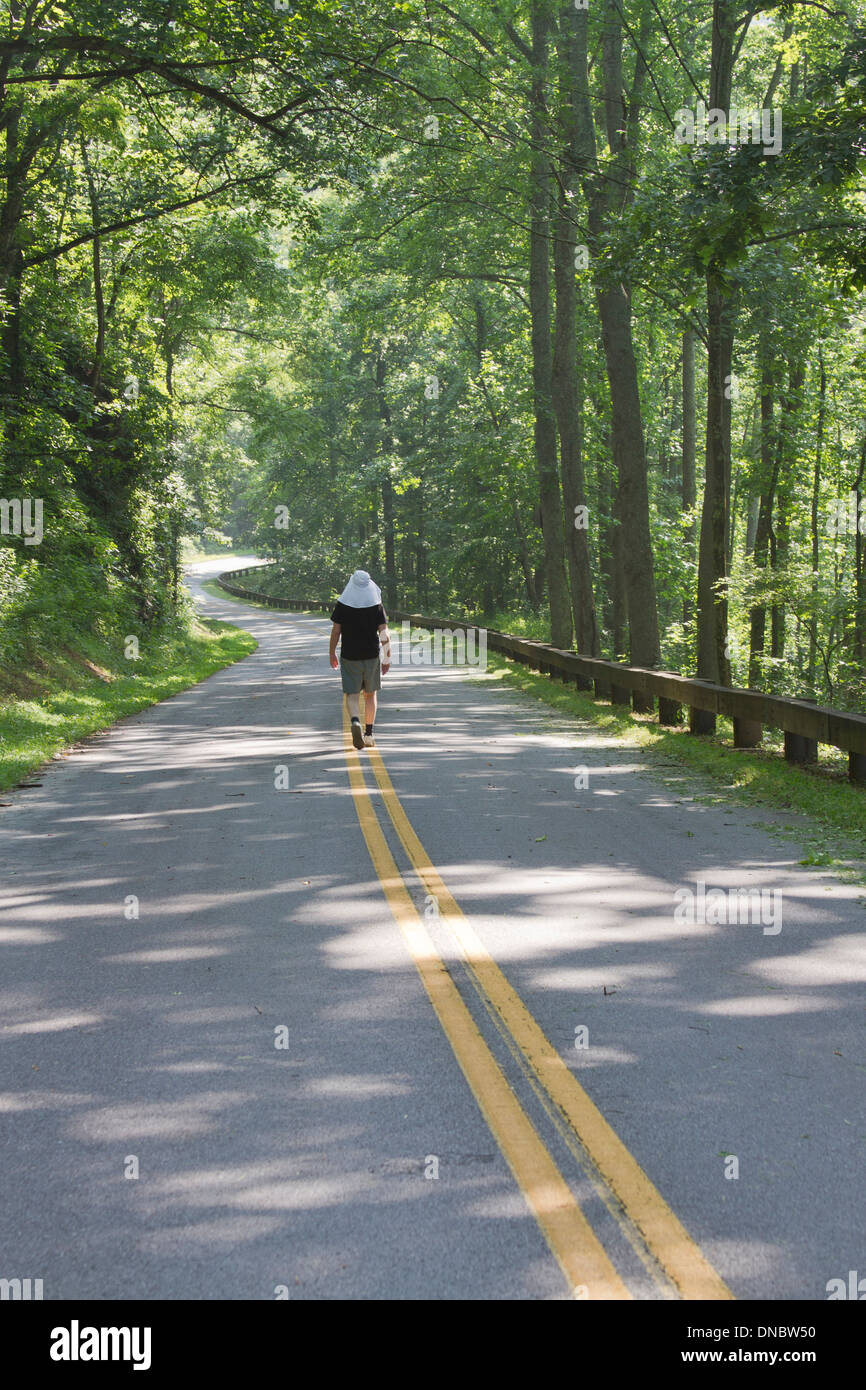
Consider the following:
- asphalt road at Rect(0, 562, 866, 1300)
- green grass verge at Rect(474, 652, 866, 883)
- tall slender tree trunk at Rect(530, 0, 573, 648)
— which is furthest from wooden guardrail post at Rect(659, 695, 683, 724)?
tall slender tree trunk at Rect(530, 0, 573, 648)

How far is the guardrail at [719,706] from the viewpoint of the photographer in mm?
11359

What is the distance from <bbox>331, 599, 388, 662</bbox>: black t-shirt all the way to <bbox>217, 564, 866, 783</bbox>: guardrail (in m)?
3.99

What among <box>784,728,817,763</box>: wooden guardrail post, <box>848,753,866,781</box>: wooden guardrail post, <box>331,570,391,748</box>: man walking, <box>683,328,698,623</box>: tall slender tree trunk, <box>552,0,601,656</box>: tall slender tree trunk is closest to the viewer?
<box>848,753,866,781</box>: wooden guardrail post

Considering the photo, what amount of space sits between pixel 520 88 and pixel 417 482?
1023 inches

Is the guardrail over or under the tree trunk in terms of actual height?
under

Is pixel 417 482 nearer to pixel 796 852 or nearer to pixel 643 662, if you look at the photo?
pixel 643 662

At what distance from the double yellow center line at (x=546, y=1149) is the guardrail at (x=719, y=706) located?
565 centimetres

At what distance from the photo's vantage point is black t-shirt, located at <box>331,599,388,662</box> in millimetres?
14367

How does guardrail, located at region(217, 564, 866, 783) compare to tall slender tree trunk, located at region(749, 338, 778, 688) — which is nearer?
guardrail, located at region(217, 564, 866, 783)

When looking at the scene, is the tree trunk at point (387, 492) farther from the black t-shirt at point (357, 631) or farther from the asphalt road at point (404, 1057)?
the asphalt road at point (404, 1057)

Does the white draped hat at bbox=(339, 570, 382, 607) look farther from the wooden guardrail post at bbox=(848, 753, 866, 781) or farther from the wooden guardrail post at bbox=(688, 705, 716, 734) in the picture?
the wooden guardrail post at bbox=(848, 753, 866, 781)

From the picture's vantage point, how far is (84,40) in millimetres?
14695

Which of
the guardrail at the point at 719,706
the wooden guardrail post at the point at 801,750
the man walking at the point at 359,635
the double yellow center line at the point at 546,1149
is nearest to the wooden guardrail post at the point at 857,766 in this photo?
the guardrail at the point at 719,706

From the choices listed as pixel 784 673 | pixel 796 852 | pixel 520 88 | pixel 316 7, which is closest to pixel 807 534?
pixel 784 673
